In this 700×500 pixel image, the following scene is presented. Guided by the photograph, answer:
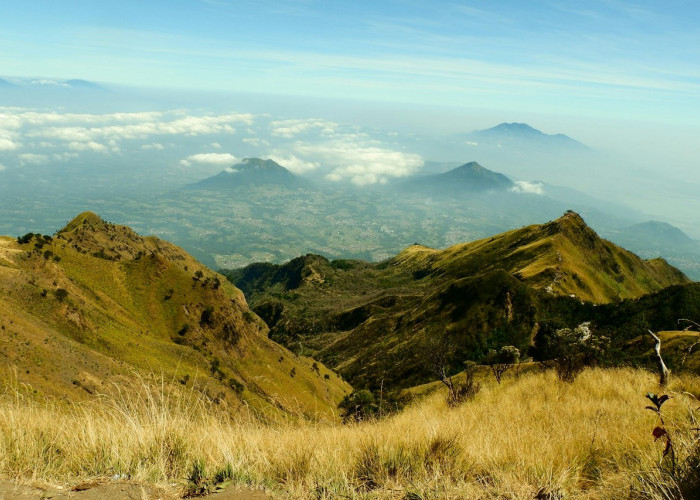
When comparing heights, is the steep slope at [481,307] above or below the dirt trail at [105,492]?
below

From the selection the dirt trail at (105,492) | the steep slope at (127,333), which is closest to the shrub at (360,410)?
the dirt trail at (105,492)

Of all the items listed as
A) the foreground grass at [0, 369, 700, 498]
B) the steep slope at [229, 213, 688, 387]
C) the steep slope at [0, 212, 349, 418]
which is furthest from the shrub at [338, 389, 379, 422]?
the steep slope at [229, 213, 688, 387]

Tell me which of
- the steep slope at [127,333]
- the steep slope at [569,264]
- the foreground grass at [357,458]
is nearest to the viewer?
the foreground grass at [357,458]

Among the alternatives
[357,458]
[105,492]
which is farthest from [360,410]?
[105,492]

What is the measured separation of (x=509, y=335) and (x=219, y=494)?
118 m

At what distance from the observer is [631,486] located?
15.5 feet

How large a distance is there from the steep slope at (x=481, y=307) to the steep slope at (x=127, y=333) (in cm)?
2473

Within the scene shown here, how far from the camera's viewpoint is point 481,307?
11844cm

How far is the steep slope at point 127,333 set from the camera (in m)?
42.3

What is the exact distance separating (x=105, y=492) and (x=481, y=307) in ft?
401

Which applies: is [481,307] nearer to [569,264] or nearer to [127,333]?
[569,264]

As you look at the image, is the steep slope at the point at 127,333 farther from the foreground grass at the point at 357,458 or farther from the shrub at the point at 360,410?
the foreground grass at the point at 357,458

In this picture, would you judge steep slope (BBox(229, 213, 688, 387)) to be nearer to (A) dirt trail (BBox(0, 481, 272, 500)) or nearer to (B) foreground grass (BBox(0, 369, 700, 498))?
(B) foreground grass (BBox(0, 369, 700, 498))

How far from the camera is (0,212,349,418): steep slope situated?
42.3m
